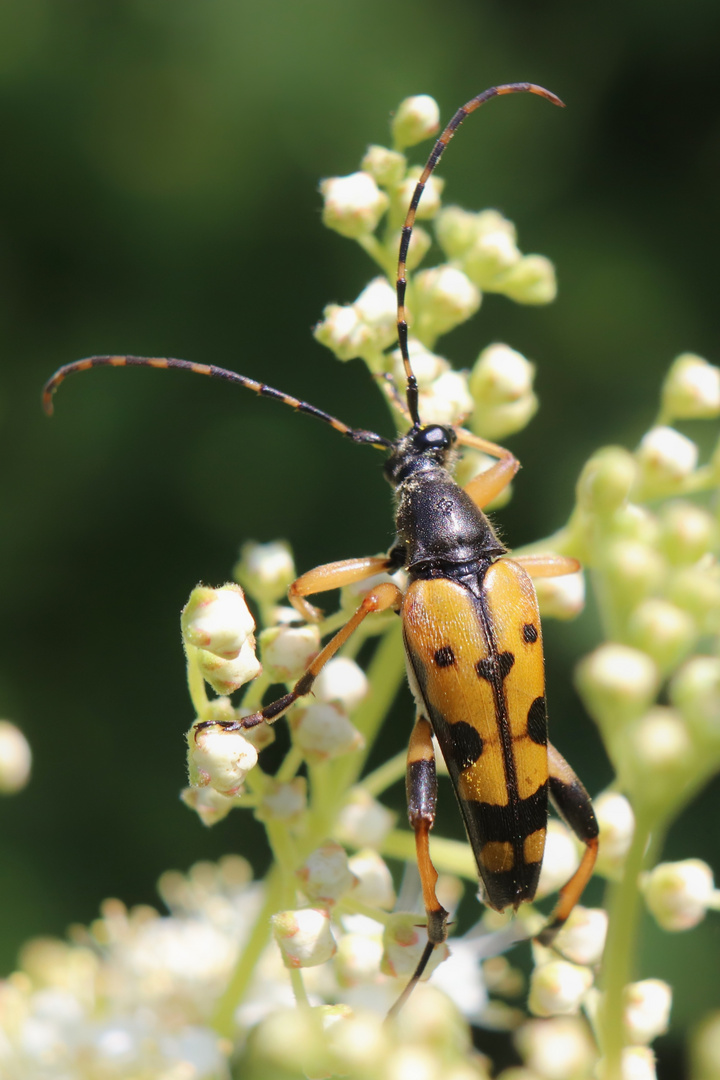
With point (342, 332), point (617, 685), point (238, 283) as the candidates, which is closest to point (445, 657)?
point (342, 332)

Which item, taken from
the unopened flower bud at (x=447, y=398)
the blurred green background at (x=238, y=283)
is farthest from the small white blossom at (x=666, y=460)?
the blurred green background at (x=238, y=283)

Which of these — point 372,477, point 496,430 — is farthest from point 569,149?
point 496,430

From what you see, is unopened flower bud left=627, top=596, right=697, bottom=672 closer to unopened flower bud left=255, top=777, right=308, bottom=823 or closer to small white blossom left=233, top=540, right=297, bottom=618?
unopened flower bud left=255, top=777, right=308, bottom=823

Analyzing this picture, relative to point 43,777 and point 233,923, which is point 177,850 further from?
point 233,923

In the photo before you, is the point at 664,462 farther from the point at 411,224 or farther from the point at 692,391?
the point at 411,224

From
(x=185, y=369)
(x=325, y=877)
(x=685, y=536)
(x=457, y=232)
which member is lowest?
(x=325, y=877)
